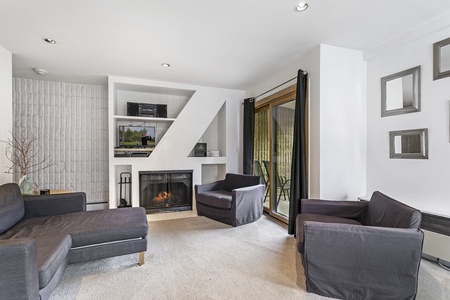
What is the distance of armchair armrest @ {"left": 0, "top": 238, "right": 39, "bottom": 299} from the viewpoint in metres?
1.29

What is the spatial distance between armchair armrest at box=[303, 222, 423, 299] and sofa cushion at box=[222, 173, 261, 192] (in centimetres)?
208

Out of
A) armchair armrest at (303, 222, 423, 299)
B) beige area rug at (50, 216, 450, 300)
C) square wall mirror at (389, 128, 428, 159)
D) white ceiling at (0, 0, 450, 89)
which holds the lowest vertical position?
beige area rug at (50, 216, 450, 300)

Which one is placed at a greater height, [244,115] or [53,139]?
[244,115]

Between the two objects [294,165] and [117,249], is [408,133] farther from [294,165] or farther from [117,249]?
[117,249]

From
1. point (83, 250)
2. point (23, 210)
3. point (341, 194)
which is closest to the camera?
point (83, 250)

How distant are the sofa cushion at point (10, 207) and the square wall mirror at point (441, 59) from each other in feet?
15.3

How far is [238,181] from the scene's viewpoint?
160 inches

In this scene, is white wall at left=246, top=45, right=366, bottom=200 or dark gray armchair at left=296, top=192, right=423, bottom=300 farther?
white wall at left=246, top=45, right=366, bottom=200

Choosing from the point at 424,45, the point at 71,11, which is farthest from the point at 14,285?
the point at 424,45

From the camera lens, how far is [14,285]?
129 centimetres

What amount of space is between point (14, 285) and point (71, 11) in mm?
2355

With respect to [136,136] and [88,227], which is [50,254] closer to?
[88,227]

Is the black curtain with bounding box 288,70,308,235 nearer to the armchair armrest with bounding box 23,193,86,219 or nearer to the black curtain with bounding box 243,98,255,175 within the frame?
the black curtain with bounding box 243,98,255,175

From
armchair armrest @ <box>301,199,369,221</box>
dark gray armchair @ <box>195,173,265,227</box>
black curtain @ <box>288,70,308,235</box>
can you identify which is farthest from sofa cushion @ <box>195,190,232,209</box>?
armchair armrest @ <box>301,199,369,221</box>
